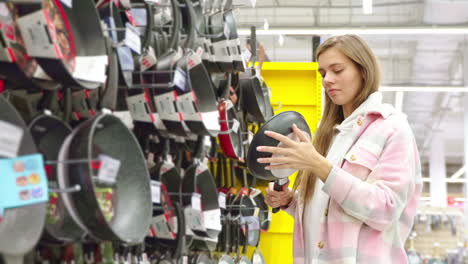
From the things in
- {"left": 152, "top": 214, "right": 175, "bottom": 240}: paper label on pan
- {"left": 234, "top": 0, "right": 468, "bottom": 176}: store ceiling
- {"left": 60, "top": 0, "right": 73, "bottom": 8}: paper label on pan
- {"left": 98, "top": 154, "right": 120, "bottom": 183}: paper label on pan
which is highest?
{"left": 60, "top": 0, "right": 73, "bottom": 8}: paper label on pan

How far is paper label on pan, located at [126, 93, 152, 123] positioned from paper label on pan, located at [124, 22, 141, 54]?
0.14 m

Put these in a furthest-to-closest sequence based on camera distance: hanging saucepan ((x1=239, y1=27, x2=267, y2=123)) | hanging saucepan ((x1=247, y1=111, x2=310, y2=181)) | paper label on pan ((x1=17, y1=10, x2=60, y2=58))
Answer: hanging saucepan ((x1=239, y1=27, x2=267, y2=123))
hanging saucepan ((x1=247, y1=111, x2=310, y2=181))
paper label on pan ((x1=17, y1=10, x2=60, y2=58))

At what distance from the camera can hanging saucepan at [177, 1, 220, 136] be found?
1.85 metres

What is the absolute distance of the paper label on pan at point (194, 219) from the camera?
2014mm

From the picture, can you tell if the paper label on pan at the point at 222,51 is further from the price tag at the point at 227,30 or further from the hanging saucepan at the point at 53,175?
the hanging saucepan at the point at 53,175

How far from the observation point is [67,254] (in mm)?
1518

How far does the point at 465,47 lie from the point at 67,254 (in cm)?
1062

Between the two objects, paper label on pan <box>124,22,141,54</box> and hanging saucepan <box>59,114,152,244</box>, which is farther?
paper label on pan <box>124,22,141,54</box>

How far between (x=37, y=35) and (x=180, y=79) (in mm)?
585

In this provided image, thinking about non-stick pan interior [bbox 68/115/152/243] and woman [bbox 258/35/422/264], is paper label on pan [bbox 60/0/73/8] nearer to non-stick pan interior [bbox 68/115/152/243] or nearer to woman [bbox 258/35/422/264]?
non-stick pan interior [bbox 68/115/152/243]

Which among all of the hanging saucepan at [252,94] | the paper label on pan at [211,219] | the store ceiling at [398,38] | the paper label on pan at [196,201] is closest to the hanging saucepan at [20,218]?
the paper label on pan at [196,201]

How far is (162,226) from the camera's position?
1.91 m

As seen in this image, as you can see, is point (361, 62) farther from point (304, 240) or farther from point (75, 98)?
point (75, 98)

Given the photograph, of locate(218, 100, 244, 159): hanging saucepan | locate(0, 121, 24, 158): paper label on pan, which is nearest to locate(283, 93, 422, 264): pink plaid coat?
locate(218, 100, 244, 159): hanging saucepan
